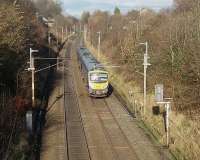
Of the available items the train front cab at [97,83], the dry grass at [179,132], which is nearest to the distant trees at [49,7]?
the train front cab at [97,83]

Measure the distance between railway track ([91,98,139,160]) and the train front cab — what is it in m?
0.77

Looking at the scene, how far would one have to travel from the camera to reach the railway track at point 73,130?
26109mm

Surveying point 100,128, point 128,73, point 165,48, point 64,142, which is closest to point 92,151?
point 64,142

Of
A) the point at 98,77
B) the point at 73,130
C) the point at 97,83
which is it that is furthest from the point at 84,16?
the point at 73,130

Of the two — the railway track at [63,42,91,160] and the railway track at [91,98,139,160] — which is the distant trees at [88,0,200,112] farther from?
the railway track at [63,42,91,160]

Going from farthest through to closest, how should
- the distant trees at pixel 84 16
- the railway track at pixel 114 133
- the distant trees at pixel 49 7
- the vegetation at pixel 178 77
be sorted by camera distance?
the distant trees at pixel 84 16 → the distant trees at pixel 49 7 → the vegetation at pixel 178 77 → the railway track at pixel 114 133

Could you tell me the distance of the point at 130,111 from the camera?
37.6m

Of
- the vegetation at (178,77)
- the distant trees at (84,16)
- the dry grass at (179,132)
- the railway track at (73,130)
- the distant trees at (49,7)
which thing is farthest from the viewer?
the distant trees at (84,16)

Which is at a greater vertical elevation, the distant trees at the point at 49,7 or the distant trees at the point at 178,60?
the distant trees at the point at 49,7

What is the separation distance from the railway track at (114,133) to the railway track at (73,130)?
147 centimetres

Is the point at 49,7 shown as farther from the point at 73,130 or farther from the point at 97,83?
the point at 73,130

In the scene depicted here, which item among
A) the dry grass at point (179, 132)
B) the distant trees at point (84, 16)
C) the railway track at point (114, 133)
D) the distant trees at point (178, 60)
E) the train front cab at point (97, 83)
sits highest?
the distant trees at point (84, 16)

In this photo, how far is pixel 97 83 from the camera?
41.1 meters

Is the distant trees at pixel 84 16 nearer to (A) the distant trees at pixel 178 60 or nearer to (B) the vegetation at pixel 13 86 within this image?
(B) the vegetation at pixel 13 86
